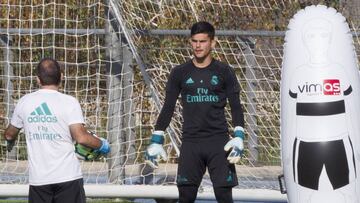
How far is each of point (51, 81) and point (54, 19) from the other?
3987mm

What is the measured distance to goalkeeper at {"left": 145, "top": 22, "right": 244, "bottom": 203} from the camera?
8.42 meters

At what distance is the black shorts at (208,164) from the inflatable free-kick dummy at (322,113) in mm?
487

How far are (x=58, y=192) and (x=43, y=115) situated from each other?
Result: 0.56 meters

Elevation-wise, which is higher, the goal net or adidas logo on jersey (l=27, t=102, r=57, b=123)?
the goal net

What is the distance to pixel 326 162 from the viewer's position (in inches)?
318

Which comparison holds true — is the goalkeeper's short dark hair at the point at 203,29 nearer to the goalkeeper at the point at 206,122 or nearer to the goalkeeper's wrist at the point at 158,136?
the goalkeeper at the point at 206,122

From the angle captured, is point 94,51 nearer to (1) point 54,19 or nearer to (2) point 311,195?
(1) point 54,19

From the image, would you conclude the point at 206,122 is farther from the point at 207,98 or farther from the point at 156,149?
the point at 156,149

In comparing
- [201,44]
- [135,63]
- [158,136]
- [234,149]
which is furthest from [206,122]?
[135,63]

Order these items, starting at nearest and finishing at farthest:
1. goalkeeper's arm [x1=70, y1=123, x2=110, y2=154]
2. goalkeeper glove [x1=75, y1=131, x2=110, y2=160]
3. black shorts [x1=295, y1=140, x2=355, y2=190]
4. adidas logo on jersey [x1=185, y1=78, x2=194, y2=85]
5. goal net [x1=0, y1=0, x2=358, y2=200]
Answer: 1. goalkeeper's arm [x1=70, y1=123, x2=110, y2=154]
2. goalkeeper glove [x1=75, y1=131, x2=110, y2=160]
3. black shorts [x1=295, y1=140, x2=355, y2=190]
4. adidas logo on jersey [x1=185, y1=78, x2=194, y2=85]
5. goal net [x1=0, y1=0, x2=358, y2=200]

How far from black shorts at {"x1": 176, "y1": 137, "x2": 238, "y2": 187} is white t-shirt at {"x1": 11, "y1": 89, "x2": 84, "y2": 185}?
1211mm

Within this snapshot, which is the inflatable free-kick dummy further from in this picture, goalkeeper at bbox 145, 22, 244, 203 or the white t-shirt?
the white t-shirt

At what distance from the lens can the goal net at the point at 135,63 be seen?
11070 mm

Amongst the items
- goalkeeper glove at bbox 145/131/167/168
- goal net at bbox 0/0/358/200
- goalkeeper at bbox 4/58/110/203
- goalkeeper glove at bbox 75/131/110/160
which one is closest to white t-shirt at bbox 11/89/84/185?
goalkeeper at bbox 4/58/110/203
